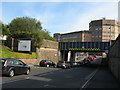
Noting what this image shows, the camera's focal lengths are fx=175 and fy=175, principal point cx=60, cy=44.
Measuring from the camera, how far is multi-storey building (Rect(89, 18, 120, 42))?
13262 cm

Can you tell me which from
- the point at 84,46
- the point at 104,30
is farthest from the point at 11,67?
the point at 104,30

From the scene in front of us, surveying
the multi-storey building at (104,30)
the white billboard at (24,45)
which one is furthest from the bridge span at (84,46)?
the multi-storey building at (104,30)

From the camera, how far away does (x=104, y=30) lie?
134m

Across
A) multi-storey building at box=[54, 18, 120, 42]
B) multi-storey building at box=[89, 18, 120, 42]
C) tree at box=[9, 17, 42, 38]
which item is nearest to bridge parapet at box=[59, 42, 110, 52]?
tree at box=[9, 17, 42, 38]

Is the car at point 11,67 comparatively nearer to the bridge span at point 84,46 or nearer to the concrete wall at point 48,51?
the concrete wall at point 48,51

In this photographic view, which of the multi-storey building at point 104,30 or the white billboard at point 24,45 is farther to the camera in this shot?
the multi-storey building at point 104,30

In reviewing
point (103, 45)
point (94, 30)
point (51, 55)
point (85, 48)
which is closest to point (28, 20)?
point (51, 55)

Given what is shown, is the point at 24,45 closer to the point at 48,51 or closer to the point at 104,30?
the point at 48,51

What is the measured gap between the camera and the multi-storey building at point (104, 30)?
5221 inches

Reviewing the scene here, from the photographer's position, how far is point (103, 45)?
5356cm

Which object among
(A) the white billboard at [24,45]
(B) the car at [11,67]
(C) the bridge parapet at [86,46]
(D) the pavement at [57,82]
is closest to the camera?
(D) the pavement at [57,82]

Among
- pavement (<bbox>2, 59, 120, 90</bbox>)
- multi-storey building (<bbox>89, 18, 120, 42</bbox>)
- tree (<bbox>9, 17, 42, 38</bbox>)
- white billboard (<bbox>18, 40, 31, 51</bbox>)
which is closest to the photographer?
pavement (<bbox>2, 59, 120, 90</bbox>)

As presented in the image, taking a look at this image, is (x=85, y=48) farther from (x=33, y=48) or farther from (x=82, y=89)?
(x=82, y=89)

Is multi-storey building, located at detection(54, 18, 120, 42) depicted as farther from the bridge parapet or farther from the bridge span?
the bridge parapet
